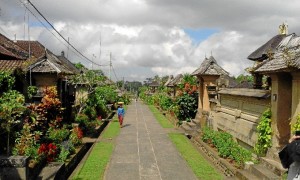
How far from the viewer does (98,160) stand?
12.7 metres

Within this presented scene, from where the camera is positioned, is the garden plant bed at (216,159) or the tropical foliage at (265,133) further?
the garden plant bed at (216,159)

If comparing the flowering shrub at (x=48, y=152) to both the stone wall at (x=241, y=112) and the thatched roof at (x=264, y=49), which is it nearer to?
the stone wall at (x=241, y=112)

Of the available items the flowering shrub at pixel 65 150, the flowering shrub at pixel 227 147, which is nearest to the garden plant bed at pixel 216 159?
the flowering shrub at pixel 227 147

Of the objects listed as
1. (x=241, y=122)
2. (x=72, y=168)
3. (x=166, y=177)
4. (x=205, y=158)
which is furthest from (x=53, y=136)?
(x=241, y=122)

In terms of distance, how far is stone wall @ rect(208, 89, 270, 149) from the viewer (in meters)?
11.5

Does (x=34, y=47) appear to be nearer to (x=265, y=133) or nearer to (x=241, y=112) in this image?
(x=241, y=112)

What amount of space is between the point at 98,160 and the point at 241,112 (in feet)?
17.7

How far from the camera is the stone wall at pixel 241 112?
1152 cm

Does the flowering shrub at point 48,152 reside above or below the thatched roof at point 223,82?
below

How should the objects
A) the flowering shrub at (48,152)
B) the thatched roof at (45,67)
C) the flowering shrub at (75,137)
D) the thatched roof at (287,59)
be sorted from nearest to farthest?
the thatched roof at (287,59) → the flowering shrub at (48,152) → the flowering shrub at (75,137) → the thatched roof at (45,67)

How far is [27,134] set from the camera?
1077cm

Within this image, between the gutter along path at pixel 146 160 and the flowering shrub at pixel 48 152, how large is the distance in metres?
1.69

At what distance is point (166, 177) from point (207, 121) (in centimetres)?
851

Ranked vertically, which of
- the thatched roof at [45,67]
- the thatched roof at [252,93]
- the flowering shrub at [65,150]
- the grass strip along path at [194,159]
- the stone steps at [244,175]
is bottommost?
→ the grass strip along path at [194,159]
